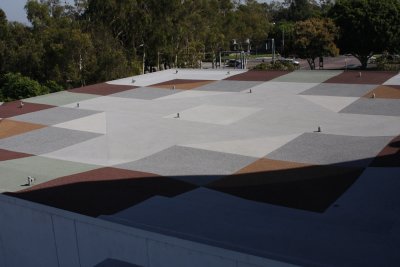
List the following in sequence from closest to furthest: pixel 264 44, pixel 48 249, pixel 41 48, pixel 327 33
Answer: pixel 48 249, pixel 41 48, pixel 327 33, pixel 264 44

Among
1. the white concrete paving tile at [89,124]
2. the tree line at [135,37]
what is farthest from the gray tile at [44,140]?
the tree line at [135,37]

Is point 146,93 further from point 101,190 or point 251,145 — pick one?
point 101,190

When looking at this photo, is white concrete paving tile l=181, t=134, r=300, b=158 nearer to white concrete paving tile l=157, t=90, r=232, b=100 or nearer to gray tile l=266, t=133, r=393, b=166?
gray tile l=266, t=133, r=393, b=166

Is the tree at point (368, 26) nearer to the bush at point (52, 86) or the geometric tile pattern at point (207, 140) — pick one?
the geometric tile pattern at point (207, 140)

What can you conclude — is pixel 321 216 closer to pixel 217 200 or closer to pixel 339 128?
pixel 217 200

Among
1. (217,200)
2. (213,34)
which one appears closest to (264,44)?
(213,34)

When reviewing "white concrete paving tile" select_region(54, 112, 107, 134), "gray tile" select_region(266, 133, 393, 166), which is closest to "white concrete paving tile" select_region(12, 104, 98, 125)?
"white concrete paving tile" select_region(54, 112, 107, 134)
